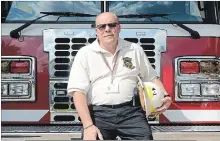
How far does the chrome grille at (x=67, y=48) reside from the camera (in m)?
4.45

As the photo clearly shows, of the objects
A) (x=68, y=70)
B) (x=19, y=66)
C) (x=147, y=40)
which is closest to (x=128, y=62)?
(x=147, y=40)

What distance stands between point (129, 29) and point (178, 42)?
1.29 feet

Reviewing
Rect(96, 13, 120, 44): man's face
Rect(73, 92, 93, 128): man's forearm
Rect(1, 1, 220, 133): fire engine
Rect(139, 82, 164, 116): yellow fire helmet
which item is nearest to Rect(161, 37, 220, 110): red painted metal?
Rect(1, 1, 220, 133): fire engine

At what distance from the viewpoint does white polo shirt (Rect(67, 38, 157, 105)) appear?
3500 mm

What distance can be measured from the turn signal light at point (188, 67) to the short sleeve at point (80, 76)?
119 cm

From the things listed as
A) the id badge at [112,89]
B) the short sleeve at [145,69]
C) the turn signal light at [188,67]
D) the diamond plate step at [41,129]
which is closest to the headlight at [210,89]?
the turn signal light at [188,67]

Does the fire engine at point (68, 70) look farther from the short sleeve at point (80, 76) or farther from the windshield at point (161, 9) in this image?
the short sleeve at point (80, 76)

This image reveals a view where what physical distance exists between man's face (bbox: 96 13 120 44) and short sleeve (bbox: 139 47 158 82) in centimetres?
23

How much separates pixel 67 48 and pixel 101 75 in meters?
1.00

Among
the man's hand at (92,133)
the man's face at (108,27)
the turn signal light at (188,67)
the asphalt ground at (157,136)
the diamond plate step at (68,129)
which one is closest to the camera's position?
the man's hand at (92,133)

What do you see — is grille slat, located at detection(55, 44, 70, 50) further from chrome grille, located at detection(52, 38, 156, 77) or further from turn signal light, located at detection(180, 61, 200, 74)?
turn signal light, located at detection(180, 61, 200, 74)

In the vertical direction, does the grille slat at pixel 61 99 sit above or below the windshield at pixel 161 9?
below

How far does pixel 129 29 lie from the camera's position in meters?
4.48

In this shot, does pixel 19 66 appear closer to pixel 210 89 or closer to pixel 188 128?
pixel 188 128
